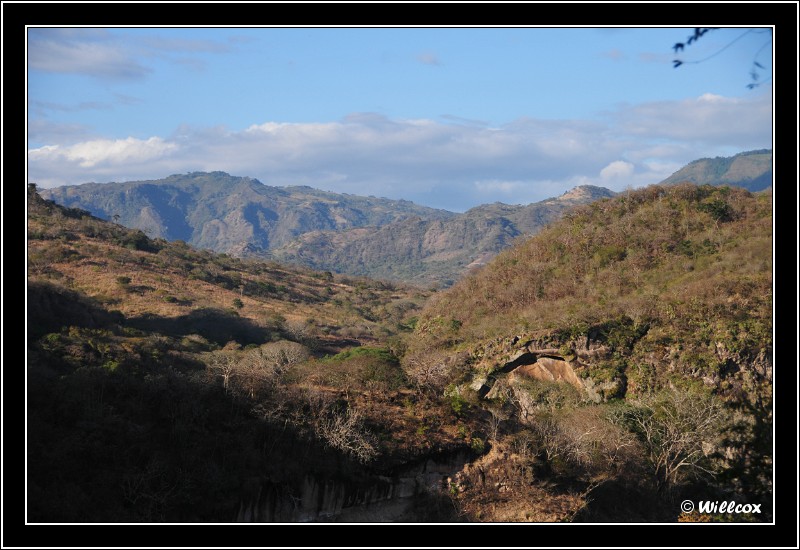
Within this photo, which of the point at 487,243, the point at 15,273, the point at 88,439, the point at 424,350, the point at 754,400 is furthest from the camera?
the point at 487,243

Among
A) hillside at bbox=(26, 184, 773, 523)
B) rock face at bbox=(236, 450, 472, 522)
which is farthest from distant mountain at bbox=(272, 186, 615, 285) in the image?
rock face at bbox=(236, 450, 472, 522)

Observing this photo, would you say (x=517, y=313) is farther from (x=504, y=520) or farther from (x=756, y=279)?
(x=504, y=520)

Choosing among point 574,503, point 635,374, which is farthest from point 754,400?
point 574,503

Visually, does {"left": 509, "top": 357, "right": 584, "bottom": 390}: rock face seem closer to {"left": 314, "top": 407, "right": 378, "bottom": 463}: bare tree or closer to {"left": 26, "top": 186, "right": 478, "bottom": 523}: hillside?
{"left": 26, "top": 186, "right": 478, "bottom": 523}: hillside

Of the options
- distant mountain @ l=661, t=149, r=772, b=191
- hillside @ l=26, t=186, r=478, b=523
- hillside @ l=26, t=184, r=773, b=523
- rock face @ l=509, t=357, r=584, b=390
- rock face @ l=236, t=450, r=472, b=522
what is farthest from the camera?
distant mountain @ l=661, t=149, r=772, b=191

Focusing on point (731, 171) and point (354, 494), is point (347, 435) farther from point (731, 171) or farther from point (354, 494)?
point (731, 171)

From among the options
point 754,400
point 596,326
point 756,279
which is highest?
point 756,279

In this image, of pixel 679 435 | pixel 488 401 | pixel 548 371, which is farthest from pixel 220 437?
pixel 679 435
